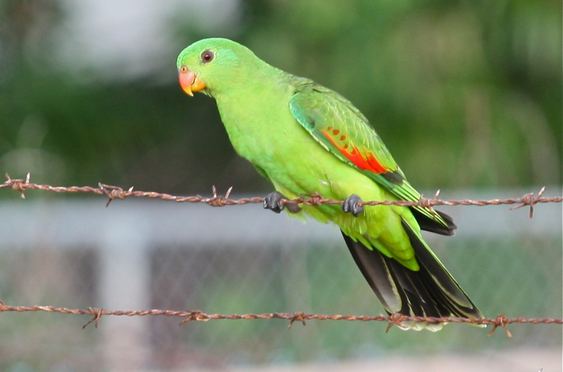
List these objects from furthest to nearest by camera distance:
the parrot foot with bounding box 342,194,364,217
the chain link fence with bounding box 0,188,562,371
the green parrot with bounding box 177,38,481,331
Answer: the chain link fence with bounding box 0,188,562,371 < the green parrot with bounding box 177,38,481,331 < the parrot foot with bounding box 342,194,364,217

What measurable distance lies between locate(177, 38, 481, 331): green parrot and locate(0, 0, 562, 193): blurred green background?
3788 millimetres

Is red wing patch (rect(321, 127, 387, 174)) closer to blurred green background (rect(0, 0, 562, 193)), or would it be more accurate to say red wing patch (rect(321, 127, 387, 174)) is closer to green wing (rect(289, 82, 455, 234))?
green wing (rect(289, 82, 455, 234))

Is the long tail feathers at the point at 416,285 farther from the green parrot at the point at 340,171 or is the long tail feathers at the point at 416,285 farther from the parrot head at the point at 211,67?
the parrot head at the point at 211,67

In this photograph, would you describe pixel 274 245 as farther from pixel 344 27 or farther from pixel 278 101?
pixel 278 101

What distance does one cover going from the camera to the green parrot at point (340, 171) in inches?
187

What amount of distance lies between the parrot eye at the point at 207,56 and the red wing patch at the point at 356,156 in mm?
633

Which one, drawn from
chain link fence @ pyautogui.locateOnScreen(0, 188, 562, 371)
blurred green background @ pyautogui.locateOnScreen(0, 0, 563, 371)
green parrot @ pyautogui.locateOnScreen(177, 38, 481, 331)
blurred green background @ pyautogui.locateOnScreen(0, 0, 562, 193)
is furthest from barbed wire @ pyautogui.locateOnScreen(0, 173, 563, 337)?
blurred green background @ pyautogui.locateOnScreen(0, 0, 562, 193)

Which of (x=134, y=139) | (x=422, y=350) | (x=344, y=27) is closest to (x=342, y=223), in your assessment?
(x=422, y=350)

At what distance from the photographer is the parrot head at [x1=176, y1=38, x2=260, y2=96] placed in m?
5.01

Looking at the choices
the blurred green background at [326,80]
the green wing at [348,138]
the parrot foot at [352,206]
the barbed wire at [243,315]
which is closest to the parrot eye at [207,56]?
the green wing at [348,138]

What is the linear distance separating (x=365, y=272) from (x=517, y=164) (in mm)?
5041

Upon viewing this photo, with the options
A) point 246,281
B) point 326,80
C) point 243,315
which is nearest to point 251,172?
point 326,80

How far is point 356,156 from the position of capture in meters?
4.83

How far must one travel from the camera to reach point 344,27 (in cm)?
970
